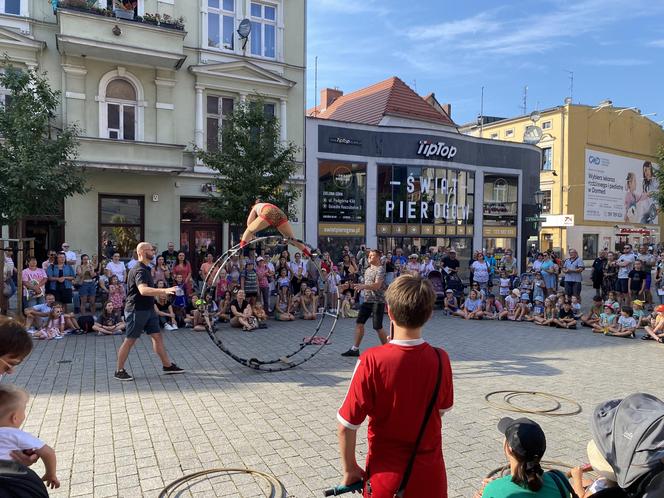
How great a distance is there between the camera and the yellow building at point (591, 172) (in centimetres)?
4209

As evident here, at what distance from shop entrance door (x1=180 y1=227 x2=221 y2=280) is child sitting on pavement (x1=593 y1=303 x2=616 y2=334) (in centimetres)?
1301

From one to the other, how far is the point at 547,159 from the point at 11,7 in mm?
38953

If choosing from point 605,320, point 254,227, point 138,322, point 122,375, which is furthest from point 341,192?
point 122,375

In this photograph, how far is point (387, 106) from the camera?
2677 centimetres

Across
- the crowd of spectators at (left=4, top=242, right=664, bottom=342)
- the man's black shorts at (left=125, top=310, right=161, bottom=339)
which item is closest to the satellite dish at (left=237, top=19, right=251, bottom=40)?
the crowd of spectators at (left=4, top=242, right=664, bottom=342)

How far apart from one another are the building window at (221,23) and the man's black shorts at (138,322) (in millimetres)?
15219

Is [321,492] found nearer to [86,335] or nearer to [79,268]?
[86,335]

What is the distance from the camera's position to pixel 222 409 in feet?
20.6

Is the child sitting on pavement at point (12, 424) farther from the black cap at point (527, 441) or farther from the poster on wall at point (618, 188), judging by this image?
the poster on wall at point (618, 188)

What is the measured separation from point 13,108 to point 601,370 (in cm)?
1421

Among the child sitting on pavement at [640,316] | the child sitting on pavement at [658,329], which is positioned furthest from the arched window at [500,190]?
the child sitting on pavement at [658,329]

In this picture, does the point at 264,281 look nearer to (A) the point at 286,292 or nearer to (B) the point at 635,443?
(A) the point at 286,292

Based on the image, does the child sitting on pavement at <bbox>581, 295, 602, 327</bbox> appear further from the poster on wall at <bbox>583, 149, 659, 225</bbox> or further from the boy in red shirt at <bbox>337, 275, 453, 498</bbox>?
the poster on wall at <bbox>583, 149, 659, 225</bbox>

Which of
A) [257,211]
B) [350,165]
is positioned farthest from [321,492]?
[350,165]
